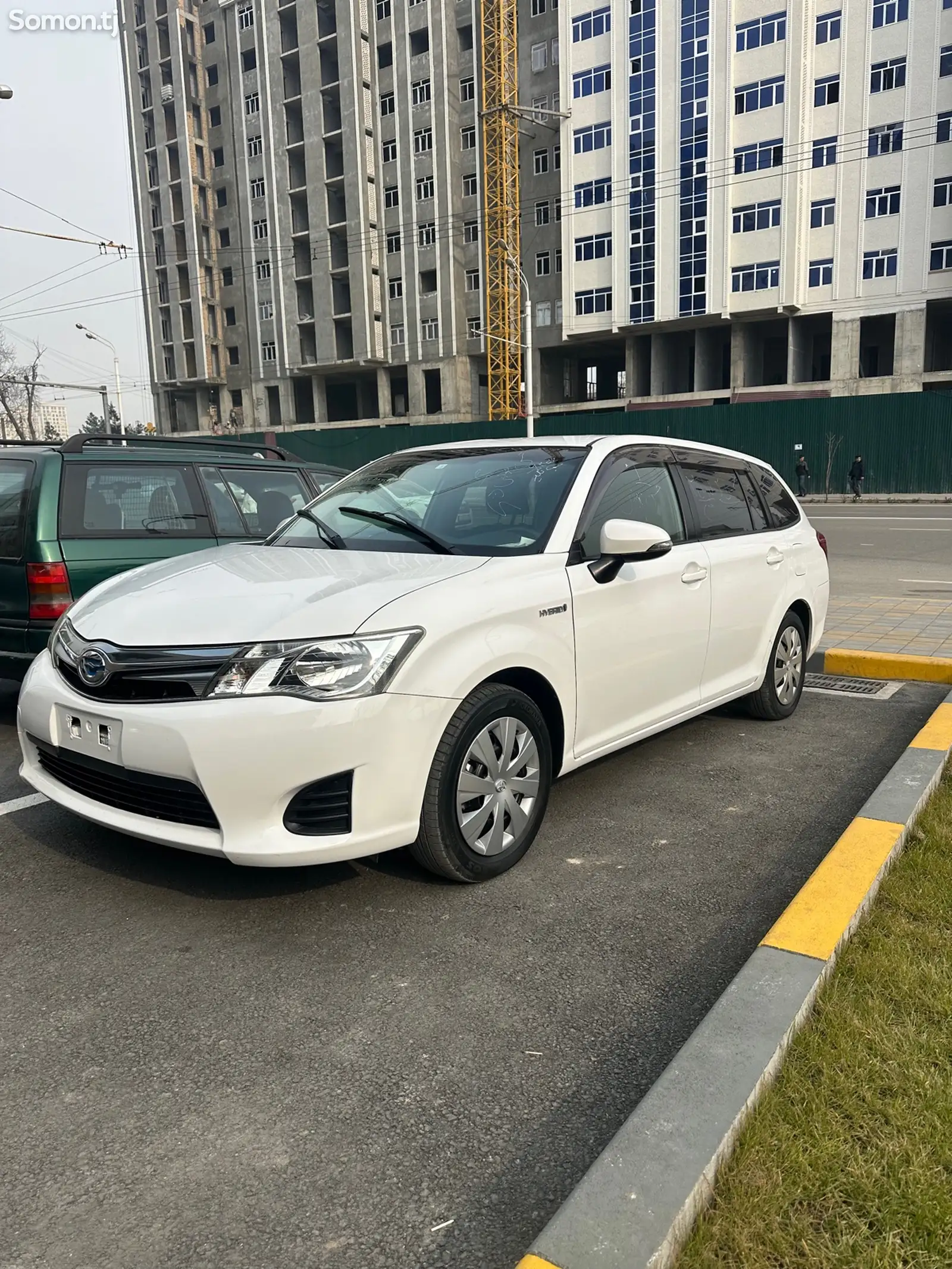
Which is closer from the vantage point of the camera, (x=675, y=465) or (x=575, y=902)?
(x=575, y=902)

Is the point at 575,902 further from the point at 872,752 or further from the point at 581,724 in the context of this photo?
the point at 872,752

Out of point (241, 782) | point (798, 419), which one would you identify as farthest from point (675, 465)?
point (798, 419)

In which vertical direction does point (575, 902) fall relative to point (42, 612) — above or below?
below

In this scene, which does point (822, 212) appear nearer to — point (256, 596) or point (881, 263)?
point (881, 263)

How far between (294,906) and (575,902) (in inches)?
38.8

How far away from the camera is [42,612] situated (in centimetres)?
520

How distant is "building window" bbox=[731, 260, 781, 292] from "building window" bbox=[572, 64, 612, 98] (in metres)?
11.8

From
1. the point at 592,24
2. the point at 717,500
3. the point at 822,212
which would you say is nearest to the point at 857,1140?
→ the point at 717,500

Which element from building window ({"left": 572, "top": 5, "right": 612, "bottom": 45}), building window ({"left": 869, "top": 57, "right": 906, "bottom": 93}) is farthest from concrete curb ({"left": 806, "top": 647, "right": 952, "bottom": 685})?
building window ({"left": 572, "top": 5, "right": 612, "bottom": 45})

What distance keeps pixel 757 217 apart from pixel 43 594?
4683 centimetres

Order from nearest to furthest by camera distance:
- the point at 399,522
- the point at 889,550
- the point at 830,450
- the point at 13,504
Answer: the point at 399,522, the point at 13,504, the point at 889,550, the point at 830,450

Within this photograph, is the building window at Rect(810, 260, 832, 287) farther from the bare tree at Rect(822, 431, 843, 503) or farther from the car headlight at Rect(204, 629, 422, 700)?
the car headlight at Rect(204, 629, 422, 700)

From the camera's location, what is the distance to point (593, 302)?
50375 millimetres

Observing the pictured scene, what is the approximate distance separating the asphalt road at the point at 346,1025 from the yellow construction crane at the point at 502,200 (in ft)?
167
